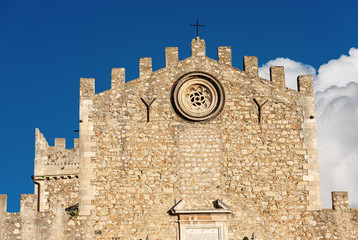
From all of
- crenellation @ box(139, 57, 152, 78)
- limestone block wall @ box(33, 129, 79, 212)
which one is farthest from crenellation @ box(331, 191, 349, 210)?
limestone block wall @ box(33, 129, 79, 212)

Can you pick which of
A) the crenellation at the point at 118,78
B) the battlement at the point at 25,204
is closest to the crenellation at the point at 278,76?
the crenellation at the point at 118,78

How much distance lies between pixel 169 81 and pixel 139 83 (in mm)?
1057

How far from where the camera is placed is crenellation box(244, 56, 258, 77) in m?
22.8

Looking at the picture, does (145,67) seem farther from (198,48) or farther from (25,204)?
(25,204)

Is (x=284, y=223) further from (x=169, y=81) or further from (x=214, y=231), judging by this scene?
(x=169, y=81)

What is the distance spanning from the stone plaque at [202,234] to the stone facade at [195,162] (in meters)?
0.03

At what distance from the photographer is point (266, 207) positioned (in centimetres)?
2147

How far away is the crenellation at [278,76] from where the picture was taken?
74.6 ft

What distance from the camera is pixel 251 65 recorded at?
899 inches

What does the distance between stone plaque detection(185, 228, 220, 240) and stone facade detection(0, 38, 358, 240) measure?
33 mm

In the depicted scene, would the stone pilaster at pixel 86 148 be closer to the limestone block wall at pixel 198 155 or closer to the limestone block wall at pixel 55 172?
the limestone block wall at pixel 198 155

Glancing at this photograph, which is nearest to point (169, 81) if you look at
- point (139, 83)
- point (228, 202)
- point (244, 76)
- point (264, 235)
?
point (139, 83)

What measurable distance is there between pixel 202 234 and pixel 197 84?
17.3ft

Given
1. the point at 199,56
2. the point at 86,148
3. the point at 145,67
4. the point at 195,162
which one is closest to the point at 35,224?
the point at 86,148
